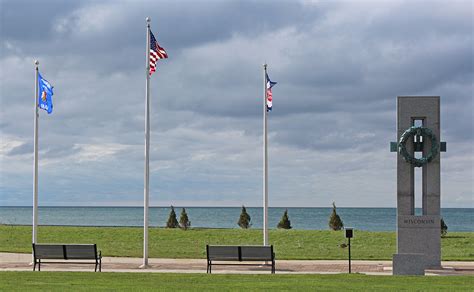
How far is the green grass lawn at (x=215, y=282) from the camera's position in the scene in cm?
1761

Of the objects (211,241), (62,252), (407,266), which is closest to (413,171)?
(407,266)

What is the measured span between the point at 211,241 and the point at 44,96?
1361 cm

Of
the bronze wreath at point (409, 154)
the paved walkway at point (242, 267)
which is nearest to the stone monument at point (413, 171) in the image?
the bronze wreath at point (409, 154)

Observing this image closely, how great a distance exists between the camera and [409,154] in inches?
998

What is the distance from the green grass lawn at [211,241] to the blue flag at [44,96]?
567 centimetres

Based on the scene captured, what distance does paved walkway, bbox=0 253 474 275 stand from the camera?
2289 cm

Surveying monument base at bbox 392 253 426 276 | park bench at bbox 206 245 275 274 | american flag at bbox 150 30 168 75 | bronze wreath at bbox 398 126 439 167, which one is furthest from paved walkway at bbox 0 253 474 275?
american flag at bbox 150 30 168 75

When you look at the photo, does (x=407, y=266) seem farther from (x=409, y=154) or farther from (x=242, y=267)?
(x=242, y=267)

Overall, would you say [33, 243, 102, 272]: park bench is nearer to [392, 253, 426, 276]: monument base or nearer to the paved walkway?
the paved walkway

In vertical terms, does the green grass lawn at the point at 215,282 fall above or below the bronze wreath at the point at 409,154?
below

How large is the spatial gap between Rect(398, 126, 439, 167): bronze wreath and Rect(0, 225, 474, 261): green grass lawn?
15.2ft

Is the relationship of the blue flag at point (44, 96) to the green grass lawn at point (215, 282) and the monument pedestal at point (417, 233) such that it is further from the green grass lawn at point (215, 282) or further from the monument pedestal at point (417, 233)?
the monument pedestal at point (417, 233)

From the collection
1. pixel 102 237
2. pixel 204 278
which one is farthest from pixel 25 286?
pixel 102 237

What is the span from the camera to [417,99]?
25469 mm
